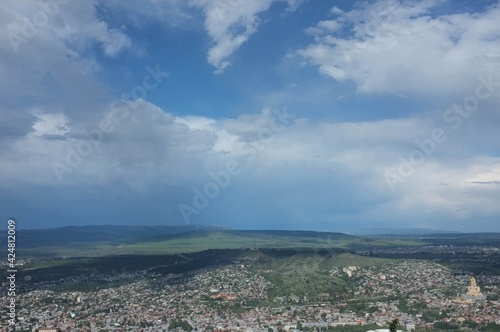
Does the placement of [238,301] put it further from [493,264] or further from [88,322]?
[493,264]

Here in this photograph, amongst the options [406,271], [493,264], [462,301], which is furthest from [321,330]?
[493,264]

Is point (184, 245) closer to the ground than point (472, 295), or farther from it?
closer to the ground

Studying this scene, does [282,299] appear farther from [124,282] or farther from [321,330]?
[124,282]

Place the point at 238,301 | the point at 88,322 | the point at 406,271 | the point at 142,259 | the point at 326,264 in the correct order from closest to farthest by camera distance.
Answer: the point at 88,322 < the point at 238,301 < the point at 406,271 < the point at 326,264 < the point at 142,259

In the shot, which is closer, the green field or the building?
the building

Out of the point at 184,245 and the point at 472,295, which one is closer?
the point at 472,295

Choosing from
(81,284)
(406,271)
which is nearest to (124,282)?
(81,284)

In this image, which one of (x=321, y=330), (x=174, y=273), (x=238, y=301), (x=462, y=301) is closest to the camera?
(x=321, y=330)

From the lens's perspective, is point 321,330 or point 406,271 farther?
point 406,271

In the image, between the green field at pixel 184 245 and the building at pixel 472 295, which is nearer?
the building at pixel 472 295
